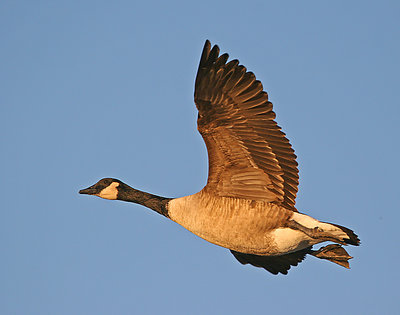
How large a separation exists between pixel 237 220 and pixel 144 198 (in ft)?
7.45

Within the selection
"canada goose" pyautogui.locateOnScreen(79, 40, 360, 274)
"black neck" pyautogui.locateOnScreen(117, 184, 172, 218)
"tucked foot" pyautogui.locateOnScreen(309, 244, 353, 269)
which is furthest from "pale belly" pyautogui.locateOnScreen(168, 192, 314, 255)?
"black neck" pyautogui.locateOnScreen(117, 184, 172, 218)

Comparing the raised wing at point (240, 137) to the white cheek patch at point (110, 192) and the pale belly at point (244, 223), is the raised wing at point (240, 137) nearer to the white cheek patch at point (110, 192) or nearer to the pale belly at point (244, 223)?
the pale belly at point (244, 223)

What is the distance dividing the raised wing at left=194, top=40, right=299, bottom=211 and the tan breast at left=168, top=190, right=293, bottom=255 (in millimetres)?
144

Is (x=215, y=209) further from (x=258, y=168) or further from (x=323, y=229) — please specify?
(x=323, y=229)

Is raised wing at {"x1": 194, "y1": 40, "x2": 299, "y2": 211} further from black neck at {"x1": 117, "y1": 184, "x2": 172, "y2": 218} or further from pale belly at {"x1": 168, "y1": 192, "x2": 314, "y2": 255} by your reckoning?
black neck at {"x1": 117, "y1": 184, "x2": 172, "y2": 218}

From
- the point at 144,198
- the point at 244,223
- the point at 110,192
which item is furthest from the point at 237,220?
the point at 110,192

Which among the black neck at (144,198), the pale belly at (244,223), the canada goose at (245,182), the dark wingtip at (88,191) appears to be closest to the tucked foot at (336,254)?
the canada goose at (245,182)

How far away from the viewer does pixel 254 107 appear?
9.38 metres

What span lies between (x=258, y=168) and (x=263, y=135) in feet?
1.94

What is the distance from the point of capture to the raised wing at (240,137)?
9125 millimetres

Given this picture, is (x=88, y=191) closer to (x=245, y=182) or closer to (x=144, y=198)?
(x=144, y=198)

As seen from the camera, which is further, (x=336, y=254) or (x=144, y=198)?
(x=144, y=198)

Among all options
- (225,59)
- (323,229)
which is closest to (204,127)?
(225,59)

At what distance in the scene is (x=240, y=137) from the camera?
9469 mm
